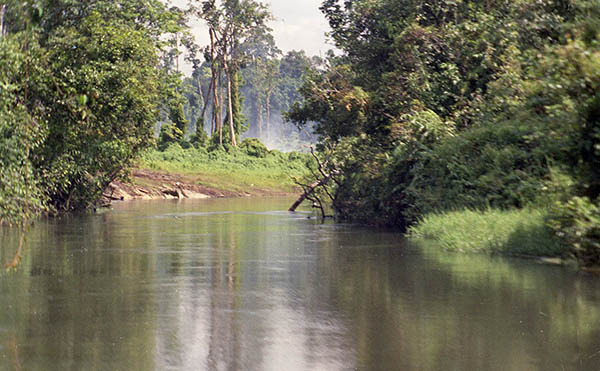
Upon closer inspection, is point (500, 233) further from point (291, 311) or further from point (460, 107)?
point (460, 107)

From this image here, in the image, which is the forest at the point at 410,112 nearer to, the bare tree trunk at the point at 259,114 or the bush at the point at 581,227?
the bush at the point at 581,227

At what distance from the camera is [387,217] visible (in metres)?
31.8

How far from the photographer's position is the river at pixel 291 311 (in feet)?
28.2

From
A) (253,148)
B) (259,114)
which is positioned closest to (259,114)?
(259,114)

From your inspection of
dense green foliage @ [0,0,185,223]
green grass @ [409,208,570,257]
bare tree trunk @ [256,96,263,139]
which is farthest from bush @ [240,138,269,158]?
green grass @ [409,208,570,257]

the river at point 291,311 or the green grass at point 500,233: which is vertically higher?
the green grass at point 500,233

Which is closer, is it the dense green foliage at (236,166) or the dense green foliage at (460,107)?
the dense green foliage at (460,107)

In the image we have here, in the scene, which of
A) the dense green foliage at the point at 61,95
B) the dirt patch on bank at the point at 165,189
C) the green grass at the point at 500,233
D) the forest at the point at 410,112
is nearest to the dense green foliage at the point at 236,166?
the dirt patch on bank at the point at 165,189

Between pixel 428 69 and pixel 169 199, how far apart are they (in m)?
37.9

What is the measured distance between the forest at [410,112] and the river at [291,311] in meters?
2.33

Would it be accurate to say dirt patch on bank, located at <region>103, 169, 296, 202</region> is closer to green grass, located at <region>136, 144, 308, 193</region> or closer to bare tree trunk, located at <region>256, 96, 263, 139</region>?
green grass, located at <region>136, 144, 308, 193</region>

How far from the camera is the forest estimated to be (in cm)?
1717

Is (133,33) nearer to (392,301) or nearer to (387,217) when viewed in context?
(387,217)

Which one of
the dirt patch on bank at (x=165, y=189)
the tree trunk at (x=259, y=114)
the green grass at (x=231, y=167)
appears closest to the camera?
the dirt patch on bank at (x=165, y=189)
